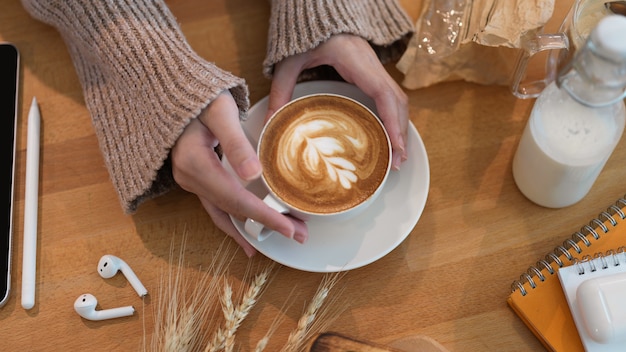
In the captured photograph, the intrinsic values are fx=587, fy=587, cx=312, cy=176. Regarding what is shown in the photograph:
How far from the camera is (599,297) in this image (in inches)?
29.1

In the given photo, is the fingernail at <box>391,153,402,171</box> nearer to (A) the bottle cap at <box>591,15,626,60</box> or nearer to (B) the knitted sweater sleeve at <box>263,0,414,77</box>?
(B) the knitted sweater sleeve at <box>263,0,414,77</box>

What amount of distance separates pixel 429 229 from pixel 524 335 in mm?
198

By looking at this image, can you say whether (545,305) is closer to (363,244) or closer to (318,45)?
(363,244)

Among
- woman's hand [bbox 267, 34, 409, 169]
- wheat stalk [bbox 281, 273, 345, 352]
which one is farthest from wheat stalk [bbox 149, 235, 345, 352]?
woman's hand [bbox 267, 34, 409, 169]

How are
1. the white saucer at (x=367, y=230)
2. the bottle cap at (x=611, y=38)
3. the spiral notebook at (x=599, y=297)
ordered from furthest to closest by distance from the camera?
1. the white saucer at (x=367, y=230)
2. the spiral notebook at (x=599, y=297)
3. the bottle cap at (x=611, y=38)

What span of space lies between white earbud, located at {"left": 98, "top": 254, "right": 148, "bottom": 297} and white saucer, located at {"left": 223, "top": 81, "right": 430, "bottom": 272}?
17cm

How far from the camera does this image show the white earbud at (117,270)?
0.86 metres

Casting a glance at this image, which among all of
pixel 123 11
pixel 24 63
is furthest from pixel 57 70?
pixel 123 11

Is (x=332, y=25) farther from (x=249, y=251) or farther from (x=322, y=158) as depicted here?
(x=249, y=251)

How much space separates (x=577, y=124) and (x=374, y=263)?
0.34 metres

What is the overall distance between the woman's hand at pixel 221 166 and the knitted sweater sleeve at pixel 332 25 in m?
0.15

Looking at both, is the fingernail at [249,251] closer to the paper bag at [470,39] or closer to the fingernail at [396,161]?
the fingernail at [396,161]

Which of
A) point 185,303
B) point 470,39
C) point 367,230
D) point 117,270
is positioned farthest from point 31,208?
point 470,39

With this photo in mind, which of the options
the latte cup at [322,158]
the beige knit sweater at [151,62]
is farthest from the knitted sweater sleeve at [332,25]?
the latte cup at [322,158]
